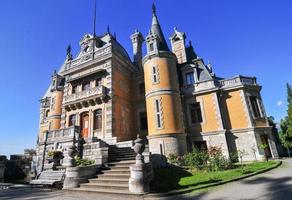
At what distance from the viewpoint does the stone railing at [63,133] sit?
15.9 metres

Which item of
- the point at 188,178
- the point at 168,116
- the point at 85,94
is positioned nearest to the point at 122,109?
the point at 85,94

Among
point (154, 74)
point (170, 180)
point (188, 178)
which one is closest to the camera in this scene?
point (170, 180)

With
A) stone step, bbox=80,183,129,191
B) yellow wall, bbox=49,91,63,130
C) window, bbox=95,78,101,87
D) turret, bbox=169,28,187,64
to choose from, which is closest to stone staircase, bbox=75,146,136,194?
stone step, bbox=80,183,129,191

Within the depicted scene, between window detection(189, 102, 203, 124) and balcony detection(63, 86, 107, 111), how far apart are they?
9169 millimetres

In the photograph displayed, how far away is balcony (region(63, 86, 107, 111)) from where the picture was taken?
19.3 metres

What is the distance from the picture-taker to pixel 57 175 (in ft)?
41.1

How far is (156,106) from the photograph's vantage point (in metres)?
18.1

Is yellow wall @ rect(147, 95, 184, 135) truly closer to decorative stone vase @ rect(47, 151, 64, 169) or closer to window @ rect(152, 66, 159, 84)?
window @ rect(152, 66, 159, 84)

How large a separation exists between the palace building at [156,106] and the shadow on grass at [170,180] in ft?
11.7

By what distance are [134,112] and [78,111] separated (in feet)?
20.7

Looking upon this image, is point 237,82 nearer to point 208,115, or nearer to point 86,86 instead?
point 208,115

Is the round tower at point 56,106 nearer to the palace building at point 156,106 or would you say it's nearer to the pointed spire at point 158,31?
the palace building at point 156,106

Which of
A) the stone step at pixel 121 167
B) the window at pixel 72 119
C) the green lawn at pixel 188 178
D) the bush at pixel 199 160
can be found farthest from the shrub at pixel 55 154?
the bush at pixel 199 160

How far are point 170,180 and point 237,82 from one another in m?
12.9
